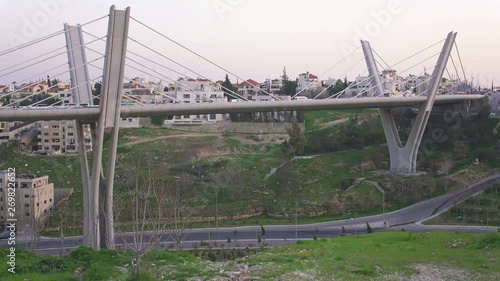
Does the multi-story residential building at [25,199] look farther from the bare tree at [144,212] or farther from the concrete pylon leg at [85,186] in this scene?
the concrete pylon leg at [85,186]

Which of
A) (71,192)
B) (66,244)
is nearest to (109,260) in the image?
(66,244)

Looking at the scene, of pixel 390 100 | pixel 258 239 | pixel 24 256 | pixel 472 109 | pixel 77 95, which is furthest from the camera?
pixel 472 109

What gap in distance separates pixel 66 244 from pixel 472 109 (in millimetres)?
26311

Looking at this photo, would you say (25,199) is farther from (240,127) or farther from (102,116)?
(240,127)

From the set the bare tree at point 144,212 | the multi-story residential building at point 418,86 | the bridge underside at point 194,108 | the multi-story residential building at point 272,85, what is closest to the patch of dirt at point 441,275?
the bare tree at point 144,212

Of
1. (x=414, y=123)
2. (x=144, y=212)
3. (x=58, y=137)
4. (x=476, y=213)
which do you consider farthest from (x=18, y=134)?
(x=144, y=212)

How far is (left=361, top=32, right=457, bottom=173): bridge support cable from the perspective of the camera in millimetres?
27297

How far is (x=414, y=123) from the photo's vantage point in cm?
2767

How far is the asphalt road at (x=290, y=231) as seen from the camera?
1900 cm

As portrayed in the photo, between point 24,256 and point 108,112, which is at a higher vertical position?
point 108,112

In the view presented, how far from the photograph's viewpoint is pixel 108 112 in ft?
49.4

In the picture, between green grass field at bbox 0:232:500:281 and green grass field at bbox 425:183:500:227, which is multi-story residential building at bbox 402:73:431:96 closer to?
green grass field at bbox 425:183:500:227

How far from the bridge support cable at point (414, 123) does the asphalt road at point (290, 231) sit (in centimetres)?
435

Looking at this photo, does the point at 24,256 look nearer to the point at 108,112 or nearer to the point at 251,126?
the point at 108,112
